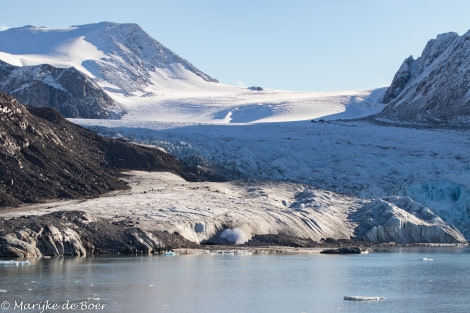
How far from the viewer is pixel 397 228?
58000 millimetres

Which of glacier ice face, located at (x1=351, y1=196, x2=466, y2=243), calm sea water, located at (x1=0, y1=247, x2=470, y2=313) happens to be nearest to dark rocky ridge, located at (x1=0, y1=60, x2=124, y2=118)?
glacier ice face, located at (x1=351, y1=196, x2=466, y2=243)

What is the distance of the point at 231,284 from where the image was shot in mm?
33594

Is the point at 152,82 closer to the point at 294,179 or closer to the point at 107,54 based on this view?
the point at 107,54

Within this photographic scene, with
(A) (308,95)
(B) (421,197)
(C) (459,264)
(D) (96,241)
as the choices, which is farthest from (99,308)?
(A) (308,95)

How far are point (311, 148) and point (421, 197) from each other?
1045 cm

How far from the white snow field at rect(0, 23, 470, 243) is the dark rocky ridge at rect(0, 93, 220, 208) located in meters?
1.81

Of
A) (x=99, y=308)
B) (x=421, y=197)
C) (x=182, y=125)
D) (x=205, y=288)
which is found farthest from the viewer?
(x=182, y=125)

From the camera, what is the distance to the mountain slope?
11888 cm

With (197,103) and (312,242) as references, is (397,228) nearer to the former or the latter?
(312,242)

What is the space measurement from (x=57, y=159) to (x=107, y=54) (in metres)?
74.9

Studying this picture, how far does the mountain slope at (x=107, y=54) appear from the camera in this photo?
118875mm

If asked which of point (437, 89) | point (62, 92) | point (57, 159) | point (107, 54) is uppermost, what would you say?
point (107, 54)

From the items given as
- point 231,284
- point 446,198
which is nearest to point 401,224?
point 446,198

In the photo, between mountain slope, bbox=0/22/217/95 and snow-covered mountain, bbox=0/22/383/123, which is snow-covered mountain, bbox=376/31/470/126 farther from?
mountain slope, bbox=0/22/217/95
